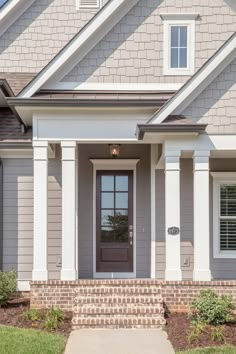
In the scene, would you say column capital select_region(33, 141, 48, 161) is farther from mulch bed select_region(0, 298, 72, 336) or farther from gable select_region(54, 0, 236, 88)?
mulch bed select_region(0, 298, 72, 336)

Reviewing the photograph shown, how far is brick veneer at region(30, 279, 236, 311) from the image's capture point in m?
9.73

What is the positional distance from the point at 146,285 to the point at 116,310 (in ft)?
2.75

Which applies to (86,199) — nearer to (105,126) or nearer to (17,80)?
(105,126)

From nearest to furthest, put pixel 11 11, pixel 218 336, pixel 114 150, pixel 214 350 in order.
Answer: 1. pixel 214 350
2. pixel 218 336
3. pixel 114 150
4. pixel 11 11

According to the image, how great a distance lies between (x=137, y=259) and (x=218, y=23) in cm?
557

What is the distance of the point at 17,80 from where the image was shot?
12586 mm

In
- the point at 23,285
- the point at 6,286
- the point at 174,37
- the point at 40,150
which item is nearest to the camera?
the point at 6,286

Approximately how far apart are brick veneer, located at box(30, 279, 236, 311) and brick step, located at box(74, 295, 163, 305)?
0.17 meters

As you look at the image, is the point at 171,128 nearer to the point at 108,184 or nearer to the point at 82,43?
the point at 82,43

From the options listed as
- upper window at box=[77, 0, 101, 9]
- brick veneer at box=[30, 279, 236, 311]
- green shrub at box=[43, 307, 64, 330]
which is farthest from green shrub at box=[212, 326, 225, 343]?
upper window at box=[77, 0, 101, 9]

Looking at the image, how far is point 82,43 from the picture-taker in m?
10.6

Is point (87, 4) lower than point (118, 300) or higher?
higher

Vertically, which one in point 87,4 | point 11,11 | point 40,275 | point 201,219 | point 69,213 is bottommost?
point 40,275

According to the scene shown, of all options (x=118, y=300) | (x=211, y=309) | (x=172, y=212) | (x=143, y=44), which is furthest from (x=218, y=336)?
(x=143, y=44)
